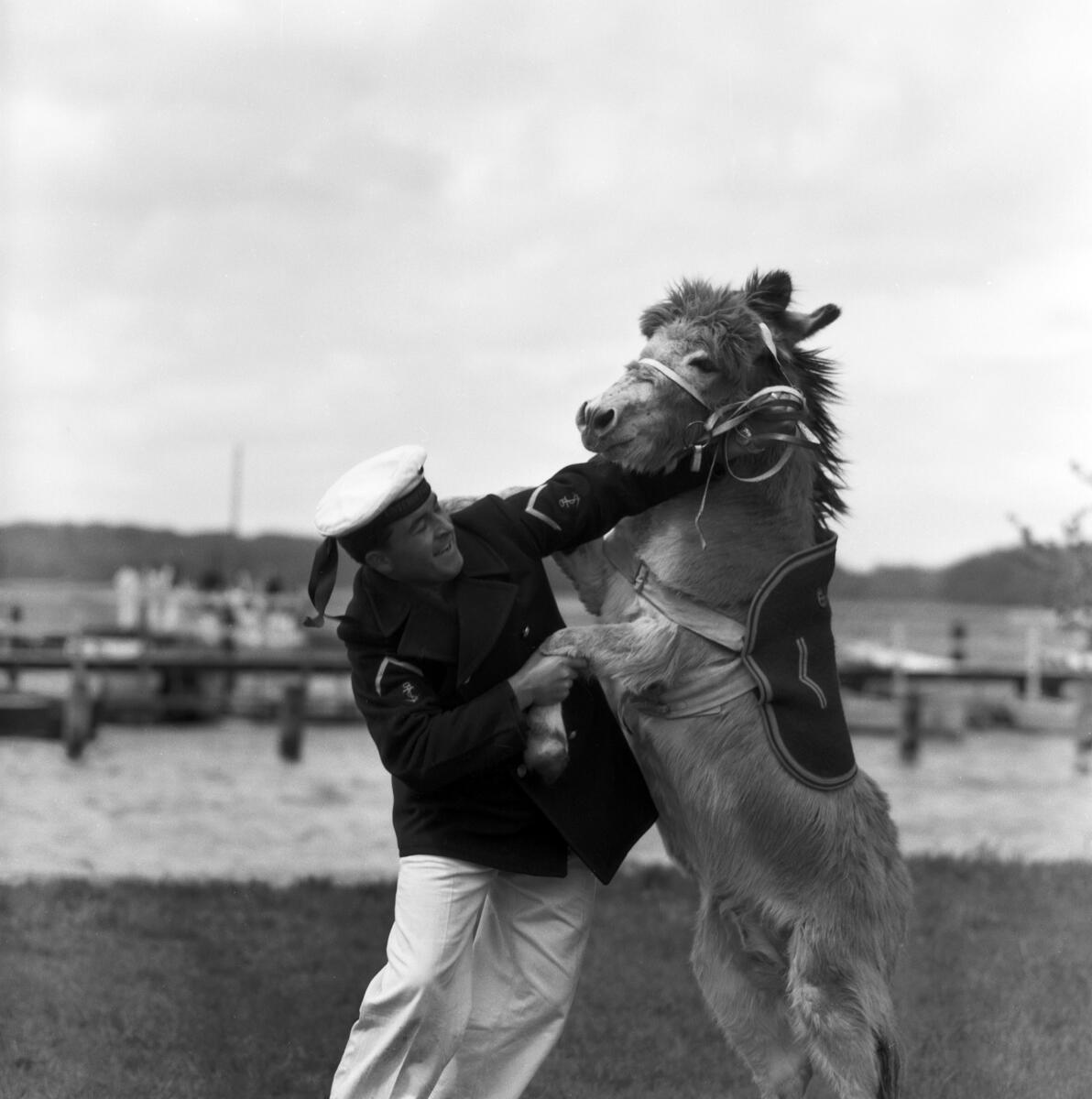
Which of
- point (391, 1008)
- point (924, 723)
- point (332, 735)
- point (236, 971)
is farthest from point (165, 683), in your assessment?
point (391, 1008)

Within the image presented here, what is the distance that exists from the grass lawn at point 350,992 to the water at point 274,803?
178cm

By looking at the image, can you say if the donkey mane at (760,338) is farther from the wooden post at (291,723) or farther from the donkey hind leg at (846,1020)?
the wooden post at (291,723)

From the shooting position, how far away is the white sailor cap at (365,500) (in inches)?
148

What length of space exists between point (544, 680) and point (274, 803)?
1509 centimetres

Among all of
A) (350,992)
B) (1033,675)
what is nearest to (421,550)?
(350,992)

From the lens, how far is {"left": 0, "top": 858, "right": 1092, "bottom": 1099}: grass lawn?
5637 mm

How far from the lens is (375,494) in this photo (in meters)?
3.77

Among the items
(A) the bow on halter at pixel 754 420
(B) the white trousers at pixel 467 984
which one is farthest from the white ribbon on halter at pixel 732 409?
(B) the white trousers at pixel 467 984

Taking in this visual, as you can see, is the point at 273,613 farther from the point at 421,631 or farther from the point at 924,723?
the point at 421,631

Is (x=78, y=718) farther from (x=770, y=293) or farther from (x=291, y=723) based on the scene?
(x=770, y=293)

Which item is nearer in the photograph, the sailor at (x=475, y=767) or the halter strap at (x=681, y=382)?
the sailor at (x=475, y=767)

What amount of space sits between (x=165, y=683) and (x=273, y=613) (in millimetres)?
5571

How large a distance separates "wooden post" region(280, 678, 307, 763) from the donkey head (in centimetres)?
1789

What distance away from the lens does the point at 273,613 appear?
32.8 metres
